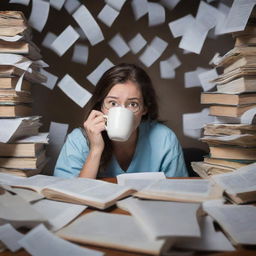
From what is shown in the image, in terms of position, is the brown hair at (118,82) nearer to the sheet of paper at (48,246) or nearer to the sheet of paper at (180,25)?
the sheet of paper at (180,25)

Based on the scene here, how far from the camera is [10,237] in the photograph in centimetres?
58

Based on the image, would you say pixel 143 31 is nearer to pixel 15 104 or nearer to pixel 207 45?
pixel 207 45

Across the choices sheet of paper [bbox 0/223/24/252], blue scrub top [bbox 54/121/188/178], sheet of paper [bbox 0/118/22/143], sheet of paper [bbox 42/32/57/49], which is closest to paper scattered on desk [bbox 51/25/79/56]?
sheet of paper [bbox 42/32/57/49]

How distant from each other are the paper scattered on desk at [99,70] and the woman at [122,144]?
141 millimetres

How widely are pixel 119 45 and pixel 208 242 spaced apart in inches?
39.8

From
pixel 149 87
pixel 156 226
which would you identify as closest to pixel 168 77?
pixel 149 87

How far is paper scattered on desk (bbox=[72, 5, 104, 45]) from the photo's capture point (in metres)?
1.34

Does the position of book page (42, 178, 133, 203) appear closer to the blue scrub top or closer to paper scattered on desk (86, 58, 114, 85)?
the blue scrub top

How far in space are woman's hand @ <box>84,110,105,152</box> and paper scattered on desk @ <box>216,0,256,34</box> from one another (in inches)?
20.0

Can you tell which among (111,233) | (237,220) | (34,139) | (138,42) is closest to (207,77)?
→ (138,42)

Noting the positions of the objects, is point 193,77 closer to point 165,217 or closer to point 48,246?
point 165,217

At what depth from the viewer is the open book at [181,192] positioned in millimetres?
727

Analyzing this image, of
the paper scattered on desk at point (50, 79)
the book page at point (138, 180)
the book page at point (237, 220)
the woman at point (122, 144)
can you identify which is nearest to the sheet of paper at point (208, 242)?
the book page at point (237, 220)

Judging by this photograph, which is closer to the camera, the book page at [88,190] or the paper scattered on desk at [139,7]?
the book page at [88,190]
